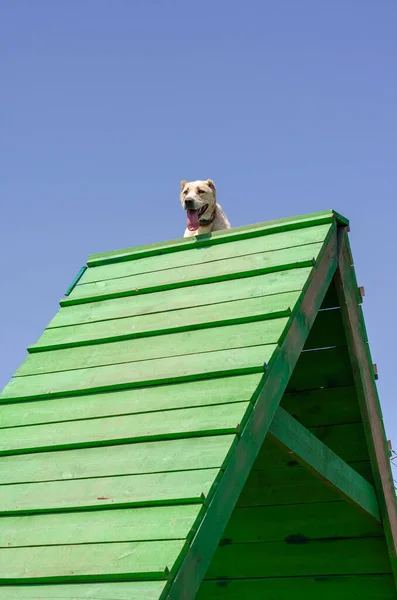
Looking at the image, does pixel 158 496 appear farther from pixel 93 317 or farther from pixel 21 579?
pixel 93 317

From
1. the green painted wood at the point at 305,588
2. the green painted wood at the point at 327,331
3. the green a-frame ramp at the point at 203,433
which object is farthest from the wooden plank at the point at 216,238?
the green painted wood at the point at 305,588

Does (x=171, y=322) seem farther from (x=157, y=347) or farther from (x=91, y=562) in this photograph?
(x=91, y=562)

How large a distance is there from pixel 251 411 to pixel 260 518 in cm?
186

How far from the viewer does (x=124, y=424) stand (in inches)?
136

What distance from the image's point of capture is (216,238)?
4.62 meters

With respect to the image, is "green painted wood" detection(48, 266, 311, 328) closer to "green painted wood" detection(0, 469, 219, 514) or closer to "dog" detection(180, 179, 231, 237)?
"green painted wood" detection(0, 469, 219, 514)

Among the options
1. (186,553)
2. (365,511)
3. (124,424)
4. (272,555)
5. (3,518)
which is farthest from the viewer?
(272,555)

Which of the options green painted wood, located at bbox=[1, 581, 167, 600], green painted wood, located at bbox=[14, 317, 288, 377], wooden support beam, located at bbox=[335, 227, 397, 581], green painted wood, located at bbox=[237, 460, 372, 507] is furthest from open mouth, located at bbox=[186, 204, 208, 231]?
green painted wood, located at bbox=[1, 581, 167, 600]

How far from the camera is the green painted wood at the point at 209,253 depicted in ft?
14.1

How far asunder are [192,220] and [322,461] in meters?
3.46

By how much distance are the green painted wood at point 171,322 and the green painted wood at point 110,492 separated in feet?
3.03

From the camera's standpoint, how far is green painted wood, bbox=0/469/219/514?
296 cm

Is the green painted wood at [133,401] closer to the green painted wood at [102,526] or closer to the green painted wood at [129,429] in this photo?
the green painted wood at [129,429]

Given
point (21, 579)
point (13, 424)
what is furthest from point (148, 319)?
point (21, 579)
